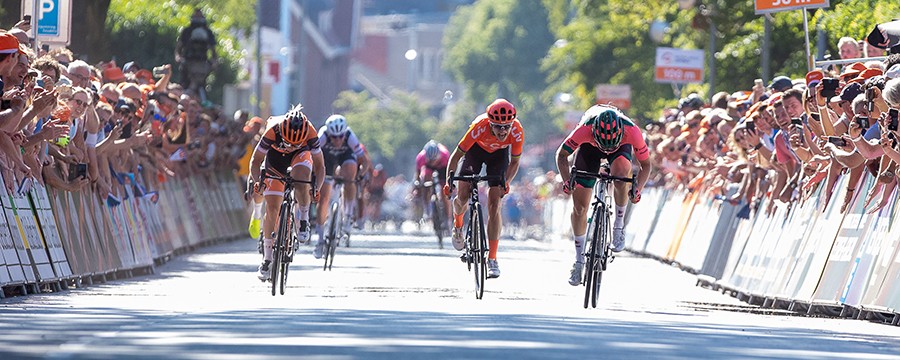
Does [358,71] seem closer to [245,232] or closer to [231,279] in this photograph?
[245,232]

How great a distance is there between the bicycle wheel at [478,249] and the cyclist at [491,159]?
9.2 inches

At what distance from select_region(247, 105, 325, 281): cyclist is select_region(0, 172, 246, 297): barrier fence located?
1.73 meters

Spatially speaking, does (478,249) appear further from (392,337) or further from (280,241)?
(392,337)

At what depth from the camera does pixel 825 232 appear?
1866cm

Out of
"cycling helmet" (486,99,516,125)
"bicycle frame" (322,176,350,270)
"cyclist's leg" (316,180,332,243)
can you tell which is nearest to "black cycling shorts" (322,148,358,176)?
"bicycle frame" (322,176,350,270)

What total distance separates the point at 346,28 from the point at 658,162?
93.2 metres

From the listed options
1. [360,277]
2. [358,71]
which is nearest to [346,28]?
[358,71]

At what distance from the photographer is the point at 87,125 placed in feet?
71.4

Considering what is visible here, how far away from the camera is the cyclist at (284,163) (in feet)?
63.5

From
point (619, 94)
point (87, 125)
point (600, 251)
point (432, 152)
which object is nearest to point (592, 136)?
point (600, 251)

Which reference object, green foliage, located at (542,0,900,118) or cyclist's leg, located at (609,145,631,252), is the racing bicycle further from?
green foliage, located at (542,0,900,118)

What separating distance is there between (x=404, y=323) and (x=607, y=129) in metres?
3.81

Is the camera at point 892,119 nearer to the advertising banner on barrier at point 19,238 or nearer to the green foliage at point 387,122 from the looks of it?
the advertising banner on barrier at point 19,238

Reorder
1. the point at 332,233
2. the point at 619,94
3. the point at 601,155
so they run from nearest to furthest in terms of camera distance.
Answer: the point at 601,155
the point at 332,233
the point at 619,94
